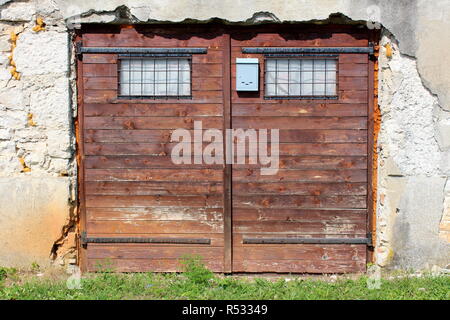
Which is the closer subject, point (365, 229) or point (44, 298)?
point (44, 298)

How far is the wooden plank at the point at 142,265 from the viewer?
19.5 ft

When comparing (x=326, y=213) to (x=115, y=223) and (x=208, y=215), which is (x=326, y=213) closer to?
(x=208, y=215)

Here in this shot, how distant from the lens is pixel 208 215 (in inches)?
233

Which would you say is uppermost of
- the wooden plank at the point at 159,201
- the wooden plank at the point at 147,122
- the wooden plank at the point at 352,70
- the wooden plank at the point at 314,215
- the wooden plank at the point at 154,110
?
the wooden plank at the point at 352,70

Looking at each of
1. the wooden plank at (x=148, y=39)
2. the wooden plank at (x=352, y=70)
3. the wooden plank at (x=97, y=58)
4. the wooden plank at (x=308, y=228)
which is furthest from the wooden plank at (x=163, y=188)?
the wooden plank at (x=352, y=70)

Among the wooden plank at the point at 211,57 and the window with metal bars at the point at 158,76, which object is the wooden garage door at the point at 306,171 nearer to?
the wooden plank at the point at 211,57

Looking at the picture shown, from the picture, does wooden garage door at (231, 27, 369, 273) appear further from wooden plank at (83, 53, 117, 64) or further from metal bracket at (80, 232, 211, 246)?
wooden plank at (83, 53, 117, 64)

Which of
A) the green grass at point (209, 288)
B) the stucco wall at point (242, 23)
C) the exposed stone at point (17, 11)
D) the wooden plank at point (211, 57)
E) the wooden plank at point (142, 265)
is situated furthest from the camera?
the wooden plank at point (142, 265)

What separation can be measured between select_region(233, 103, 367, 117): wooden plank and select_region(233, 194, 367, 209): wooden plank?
0.76 m

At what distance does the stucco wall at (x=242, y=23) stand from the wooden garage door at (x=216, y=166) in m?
0.18

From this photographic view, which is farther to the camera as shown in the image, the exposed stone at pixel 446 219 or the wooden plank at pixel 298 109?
the wooden plank at pixel 298 109

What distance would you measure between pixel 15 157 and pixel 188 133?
1.59 meters

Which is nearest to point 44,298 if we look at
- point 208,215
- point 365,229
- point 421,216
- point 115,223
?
point 115,223

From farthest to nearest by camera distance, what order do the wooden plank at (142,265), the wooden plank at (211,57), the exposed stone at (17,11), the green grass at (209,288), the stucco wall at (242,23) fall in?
1. the wooden plank at (142,265)
2. the wooden plank at (211,57)
3. the exposed stone at (17,11)
4. the stucco wall at (242,23)
5. the green grass at (209,288)
